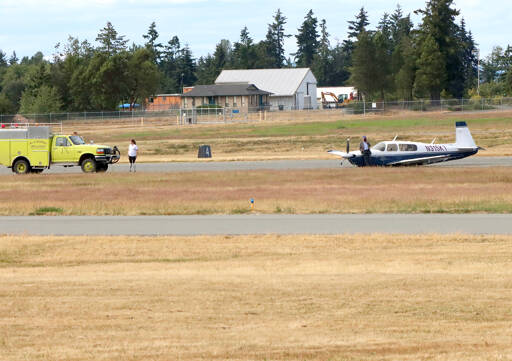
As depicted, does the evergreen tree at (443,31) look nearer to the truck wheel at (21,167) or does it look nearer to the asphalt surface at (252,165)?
the asphalt surface at (252,165)

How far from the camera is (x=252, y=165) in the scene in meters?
43.8

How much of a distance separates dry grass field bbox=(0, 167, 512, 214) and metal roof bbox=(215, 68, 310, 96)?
309ft

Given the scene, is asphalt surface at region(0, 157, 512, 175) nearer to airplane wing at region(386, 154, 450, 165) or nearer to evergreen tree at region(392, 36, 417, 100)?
airplane wing at region(386, 154, 450, 165)

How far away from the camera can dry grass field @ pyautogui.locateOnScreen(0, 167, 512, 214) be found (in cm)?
2419

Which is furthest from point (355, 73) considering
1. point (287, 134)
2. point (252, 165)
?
point (252, 165)

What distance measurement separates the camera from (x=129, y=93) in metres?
116

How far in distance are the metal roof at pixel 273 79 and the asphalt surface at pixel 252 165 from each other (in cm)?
8468

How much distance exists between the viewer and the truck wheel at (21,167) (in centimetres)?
4212

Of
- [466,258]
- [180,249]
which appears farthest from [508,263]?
[180,249]

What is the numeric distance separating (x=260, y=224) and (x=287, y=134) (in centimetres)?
5025

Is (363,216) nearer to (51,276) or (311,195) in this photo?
(311,195)

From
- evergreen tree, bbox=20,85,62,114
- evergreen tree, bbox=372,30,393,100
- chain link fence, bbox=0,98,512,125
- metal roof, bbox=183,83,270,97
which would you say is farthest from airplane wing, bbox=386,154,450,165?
metal roof, bbox=183,83,270,97

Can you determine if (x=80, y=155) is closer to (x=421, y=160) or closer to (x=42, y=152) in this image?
(x=42, y=152)

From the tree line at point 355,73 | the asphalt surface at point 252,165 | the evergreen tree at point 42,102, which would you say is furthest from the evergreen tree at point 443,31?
the asphalt surface at point 252,165
